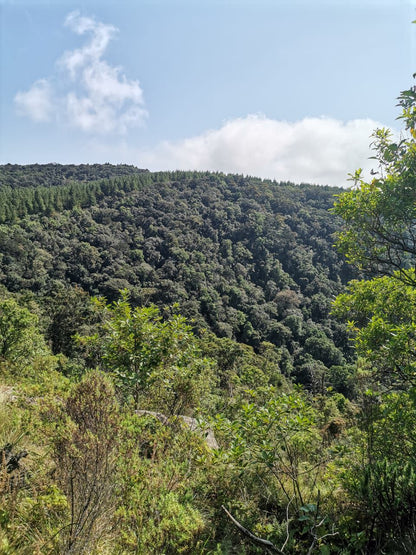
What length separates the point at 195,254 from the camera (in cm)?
9369

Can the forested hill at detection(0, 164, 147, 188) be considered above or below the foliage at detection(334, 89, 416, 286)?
above

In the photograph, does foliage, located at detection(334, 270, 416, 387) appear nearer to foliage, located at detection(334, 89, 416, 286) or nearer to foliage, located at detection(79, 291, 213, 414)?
foliage, located at detection(334, 89, 416, 286)

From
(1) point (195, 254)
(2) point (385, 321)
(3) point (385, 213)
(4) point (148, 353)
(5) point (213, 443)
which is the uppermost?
(1) point (195, 254)

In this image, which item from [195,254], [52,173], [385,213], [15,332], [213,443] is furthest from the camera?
[52,173]

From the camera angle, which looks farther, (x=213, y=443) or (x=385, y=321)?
(x=213, y=443)

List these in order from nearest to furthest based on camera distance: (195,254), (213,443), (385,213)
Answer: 1. (385,213)
2. (213,443)
3. (195,254)

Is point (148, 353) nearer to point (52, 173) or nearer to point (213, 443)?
point (213, 443)

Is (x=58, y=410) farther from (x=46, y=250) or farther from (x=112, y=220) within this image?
(x=112, y=220)

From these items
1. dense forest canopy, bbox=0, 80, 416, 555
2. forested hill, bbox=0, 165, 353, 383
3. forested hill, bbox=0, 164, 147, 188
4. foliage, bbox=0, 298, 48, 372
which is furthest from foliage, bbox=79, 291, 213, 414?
forested hill, bbox=0, 164, 147, 188

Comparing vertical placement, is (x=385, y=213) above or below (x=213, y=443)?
above

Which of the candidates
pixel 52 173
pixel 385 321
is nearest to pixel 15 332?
pixel 385 321

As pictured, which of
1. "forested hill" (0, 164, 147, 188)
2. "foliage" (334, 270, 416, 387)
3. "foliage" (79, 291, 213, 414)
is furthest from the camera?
"forested hill" (0, 164, 147, 188)

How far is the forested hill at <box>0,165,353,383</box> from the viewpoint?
222 feet

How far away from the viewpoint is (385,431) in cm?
455
